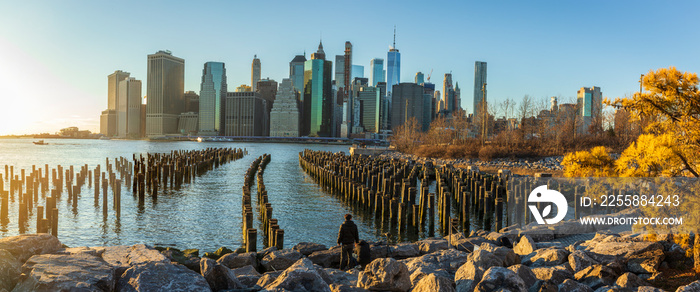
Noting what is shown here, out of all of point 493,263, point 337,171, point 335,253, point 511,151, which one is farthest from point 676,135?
point 511,151

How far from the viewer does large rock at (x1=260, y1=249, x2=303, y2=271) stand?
1231cm

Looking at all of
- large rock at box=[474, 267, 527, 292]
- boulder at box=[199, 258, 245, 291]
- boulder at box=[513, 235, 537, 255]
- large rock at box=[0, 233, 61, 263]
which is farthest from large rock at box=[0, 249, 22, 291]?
boulder at box=[513, 235, 537, 255]

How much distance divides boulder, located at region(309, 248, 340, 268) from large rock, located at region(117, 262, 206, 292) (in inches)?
214

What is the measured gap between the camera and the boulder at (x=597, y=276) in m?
8.92

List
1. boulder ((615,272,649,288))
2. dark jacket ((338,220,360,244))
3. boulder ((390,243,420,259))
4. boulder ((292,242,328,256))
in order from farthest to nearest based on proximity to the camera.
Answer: boulder ((292,242,328,256))
boulder ((390,243,420,259))
dark jacket ((338,220,360,244))
boulder ((615,272,649,288))

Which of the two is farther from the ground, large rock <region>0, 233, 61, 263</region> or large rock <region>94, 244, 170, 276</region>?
large rock <region>0, 233, 61, 263</region>

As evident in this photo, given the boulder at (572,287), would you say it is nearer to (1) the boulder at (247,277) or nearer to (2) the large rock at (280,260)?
(1) the boulder at (247,277)

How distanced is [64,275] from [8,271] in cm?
101

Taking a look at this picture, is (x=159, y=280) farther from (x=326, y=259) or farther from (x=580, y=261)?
(x=580, y=261)

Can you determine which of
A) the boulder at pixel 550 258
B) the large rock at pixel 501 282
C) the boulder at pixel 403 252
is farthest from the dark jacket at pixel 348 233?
the large rock at pixel 501 282

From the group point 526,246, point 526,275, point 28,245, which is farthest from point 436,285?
point 28,245

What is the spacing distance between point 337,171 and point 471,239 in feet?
94.1

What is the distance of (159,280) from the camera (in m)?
7.71

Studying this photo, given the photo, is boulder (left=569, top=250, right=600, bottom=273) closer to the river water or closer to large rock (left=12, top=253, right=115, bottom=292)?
large rock (left=12, top=253, right=115, bottom=292)
